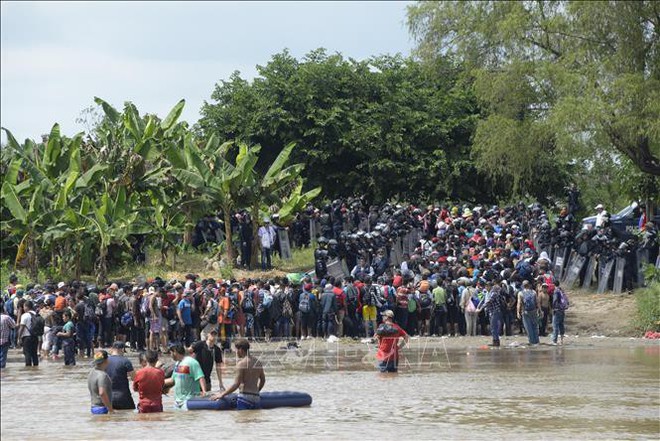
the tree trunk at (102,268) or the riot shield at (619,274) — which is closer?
the riot shield at (619,274)

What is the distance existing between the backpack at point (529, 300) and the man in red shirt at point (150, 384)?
525 inches

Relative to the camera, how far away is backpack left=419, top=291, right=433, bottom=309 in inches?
1266

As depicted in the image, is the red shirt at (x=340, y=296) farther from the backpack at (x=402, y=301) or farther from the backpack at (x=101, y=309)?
the backpack at (x=101, y=309)

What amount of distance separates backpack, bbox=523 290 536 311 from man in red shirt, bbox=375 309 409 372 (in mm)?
5458

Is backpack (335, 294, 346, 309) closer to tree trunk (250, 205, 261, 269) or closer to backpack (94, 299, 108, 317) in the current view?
backpack (94, 299, 108, 317)

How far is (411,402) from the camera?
19.6m

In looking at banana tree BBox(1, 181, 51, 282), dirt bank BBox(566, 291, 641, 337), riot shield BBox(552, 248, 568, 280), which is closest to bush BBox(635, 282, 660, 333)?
dirt bank BBox(566, 291, 641, 337)

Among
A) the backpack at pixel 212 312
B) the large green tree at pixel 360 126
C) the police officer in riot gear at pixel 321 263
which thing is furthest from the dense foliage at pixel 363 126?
the backpack at pixel 212 312

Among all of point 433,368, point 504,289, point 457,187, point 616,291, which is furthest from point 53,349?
point 457,187

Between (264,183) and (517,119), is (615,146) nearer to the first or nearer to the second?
(517,119)

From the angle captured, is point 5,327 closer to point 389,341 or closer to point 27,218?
point 389,341

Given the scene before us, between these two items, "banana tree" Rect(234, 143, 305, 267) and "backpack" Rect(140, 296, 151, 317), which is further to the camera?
"banana tree" Rect(234, 143, 305, 267)

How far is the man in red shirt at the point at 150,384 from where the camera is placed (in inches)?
677

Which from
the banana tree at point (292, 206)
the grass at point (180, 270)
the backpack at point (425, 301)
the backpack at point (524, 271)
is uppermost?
the banana tree at point (292, 206)
